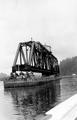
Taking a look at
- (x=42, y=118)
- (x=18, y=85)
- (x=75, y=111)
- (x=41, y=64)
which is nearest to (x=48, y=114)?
(x=42, y=118)

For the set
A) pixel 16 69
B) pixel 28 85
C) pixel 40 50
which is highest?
pixel 40 50

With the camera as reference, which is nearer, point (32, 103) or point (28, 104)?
point (28, 104)

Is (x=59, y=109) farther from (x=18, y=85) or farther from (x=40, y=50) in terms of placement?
(x=40, y=50)

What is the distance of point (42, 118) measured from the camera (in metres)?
4.23

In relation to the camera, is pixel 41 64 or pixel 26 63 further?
pixel 41 64

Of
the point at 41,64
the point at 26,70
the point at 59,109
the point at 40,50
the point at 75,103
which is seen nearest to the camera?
the point at 59,109

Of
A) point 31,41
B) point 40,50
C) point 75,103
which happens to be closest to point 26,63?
point 31,41

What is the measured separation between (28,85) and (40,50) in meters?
32.2

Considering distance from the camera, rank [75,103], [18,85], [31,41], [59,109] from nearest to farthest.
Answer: [59,109], [75,103], [18,85], [31,41]

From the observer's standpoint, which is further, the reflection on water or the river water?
the reflection on water

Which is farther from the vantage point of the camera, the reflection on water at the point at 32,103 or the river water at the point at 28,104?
the reflection on water at the point at 32,103

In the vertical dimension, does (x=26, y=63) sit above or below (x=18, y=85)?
above

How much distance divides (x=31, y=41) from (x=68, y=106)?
8687 cm

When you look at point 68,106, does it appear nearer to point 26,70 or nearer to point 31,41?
point 26,70
